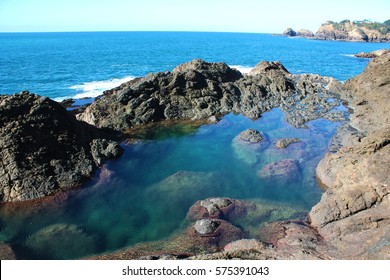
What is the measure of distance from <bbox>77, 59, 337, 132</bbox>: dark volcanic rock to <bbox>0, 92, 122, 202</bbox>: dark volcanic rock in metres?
7.14

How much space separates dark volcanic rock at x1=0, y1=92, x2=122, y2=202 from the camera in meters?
21.7

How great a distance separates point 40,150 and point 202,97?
21.4m

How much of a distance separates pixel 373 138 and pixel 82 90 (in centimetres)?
4663

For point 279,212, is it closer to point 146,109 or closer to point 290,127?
point 290,127

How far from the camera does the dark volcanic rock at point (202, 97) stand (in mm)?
34312

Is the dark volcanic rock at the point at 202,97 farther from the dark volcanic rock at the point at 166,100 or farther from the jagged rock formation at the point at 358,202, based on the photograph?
the jagged rock formation at the point at 358,202

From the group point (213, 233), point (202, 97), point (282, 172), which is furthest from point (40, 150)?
point (202, 97)

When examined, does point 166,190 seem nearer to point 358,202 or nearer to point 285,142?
point 358,202

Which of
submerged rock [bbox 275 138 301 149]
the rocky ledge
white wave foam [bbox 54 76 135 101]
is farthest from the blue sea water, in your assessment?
white wave foam [bbox 54 76 135 101]

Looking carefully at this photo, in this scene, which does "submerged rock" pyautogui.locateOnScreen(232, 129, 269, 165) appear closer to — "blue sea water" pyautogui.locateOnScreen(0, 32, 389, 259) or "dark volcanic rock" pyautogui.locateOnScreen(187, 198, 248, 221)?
"blue sea water" pyautogui.locateOnScreen(0, 32, 389, 259)

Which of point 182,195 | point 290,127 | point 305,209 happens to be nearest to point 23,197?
point 182,195

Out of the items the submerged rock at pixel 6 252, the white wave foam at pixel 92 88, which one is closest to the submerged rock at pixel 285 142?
the submerged rock at pixel 6 252

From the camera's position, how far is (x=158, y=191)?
22125mm

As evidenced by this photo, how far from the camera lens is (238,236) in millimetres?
17219
